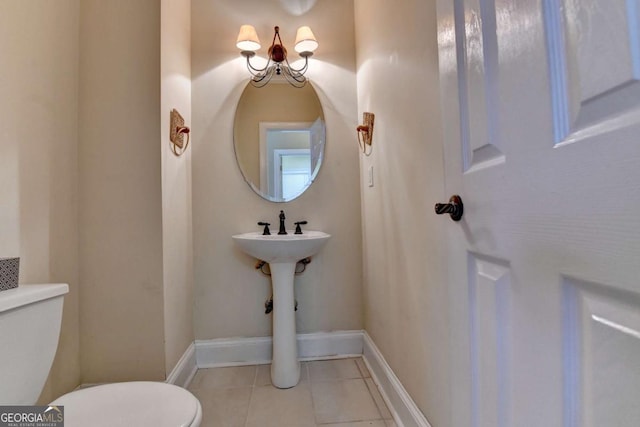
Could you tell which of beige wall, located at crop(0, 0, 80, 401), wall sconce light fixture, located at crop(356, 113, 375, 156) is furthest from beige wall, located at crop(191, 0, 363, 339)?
beige wall, located at crop(0, 0, 80, 401)

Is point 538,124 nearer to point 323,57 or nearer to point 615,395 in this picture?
point 615,395

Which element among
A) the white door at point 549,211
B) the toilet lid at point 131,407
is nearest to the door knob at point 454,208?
the white door at point 549,211

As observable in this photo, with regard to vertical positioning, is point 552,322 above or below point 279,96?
below

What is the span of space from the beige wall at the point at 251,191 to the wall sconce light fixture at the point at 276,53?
6 centimetres

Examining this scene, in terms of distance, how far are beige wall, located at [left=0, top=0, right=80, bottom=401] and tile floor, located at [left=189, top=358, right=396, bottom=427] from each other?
2.15 ft

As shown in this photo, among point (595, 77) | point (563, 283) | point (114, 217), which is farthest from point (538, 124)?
point (114, 217)

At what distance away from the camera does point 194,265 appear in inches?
74.3

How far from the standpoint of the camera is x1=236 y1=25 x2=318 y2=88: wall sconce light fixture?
186 cm

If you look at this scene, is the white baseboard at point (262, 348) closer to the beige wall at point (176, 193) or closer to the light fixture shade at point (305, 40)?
the beige wall at point (176, 193)

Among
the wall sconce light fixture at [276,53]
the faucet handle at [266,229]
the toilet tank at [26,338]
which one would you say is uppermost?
the wall sconce light fixture at [276,53]

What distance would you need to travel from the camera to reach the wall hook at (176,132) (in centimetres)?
157

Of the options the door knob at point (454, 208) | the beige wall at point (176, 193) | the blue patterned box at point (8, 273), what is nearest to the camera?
the door knob at point (454, 208)

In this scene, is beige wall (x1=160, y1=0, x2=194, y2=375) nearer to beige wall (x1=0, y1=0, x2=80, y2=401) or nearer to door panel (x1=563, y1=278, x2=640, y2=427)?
beige wall (x1=0, y1=0, x2=80, y2=401)

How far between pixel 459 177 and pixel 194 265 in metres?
1.69
